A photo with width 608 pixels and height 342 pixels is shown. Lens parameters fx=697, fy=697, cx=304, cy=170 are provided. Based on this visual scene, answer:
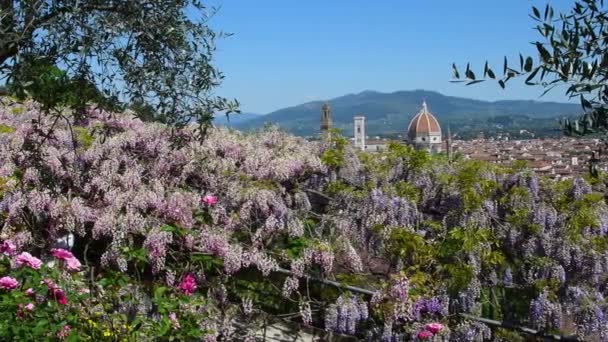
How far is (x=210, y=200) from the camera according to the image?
5715 millimetres

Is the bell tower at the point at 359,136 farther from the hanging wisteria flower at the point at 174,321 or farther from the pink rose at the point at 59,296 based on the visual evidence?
the pink rose at the point at 59,296

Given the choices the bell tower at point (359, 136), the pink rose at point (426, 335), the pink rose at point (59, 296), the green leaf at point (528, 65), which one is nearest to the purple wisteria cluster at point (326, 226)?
the pink rose at point (426, 335)

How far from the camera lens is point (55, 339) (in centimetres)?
347

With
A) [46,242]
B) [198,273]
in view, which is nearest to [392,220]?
[198,273]

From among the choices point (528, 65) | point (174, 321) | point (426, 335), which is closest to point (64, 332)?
point (174, 321)

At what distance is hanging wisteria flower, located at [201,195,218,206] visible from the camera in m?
5.72

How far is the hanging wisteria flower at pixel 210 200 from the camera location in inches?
225

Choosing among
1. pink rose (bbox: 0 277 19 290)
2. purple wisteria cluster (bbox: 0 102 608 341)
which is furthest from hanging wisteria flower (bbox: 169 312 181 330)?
pink rose (bbox: 0 277 19 290)

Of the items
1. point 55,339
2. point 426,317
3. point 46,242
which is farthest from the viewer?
point 46,242

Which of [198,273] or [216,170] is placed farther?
[216,170]

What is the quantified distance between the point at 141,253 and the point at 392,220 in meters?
1.98

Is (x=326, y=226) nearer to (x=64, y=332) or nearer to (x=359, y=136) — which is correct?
(x=64, y=332)

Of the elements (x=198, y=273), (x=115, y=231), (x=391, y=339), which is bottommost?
(x=391, y=339)

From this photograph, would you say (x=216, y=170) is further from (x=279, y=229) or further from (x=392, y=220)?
(x=392, y=220)
